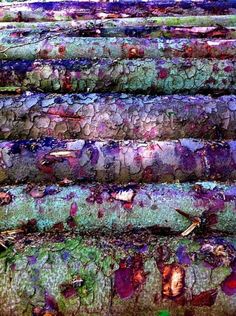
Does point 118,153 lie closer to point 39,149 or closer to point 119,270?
point 39,149

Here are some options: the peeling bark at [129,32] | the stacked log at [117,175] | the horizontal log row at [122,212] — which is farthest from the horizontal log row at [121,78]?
the horizontal log row at [122,212]

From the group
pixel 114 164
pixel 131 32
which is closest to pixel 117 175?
pixel 114 164

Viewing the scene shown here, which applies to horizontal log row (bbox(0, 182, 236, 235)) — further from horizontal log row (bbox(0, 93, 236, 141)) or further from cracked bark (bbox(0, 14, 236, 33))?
cracked bark (bbox(0, 14, 236, 33))

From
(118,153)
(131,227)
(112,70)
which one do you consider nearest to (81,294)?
(131,227)

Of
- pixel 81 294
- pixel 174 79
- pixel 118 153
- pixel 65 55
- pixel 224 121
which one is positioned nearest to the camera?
pixel 81 294

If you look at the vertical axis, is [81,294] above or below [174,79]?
below

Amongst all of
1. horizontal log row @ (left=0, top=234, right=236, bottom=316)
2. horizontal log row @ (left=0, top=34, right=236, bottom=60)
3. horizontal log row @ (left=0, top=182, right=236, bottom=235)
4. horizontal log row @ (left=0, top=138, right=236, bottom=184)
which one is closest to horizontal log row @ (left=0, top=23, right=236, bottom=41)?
horizontal log row @ (left=0, top=34, right=236, bottom=60)

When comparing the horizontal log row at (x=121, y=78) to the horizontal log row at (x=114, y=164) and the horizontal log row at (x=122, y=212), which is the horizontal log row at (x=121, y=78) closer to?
the horizontal log row at (x=114, y=164)
